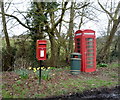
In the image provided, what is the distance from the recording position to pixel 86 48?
→ 25.3 feet

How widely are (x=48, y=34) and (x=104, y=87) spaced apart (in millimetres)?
6070

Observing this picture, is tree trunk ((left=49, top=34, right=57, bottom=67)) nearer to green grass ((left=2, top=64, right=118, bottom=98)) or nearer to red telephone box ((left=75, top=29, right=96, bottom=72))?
red telephone box ((left=75, top=29, right=96, bottom=72))

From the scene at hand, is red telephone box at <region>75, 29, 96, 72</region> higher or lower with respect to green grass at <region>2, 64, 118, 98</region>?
higher

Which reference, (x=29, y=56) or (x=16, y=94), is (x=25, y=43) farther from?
(x=16, y=94)

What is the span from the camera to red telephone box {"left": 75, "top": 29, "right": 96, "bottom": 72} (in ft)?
25.1

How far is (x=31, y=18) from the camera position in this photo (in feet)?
34.8

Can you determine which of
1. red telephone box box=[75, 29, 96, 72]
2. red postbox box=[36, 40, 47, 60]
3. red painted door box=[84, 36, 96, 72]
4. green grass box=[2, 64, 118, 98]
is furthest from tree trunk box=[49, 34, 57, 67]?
red postbox box=[36, 40, 47, 60]

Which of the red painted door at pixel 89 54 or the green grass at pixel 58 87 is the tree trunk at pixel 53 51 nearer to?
the red painted door at pixel 89 54

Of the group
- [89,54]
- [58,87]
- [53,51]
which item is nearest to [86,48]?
[89,54]

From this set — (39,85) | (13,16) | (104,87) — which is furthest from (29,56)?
(104,87)

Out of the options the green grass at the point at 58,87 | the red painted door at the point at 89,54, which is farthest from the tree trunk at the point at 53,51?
the green grass at the point at 58,87

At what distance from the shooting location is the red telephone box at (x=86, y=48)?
301 inches

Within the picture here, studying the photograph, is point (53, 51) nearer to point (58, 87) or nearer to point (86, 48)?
point (86, 48)

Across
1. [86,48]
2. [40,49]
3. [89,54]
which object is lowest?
[89,54]
